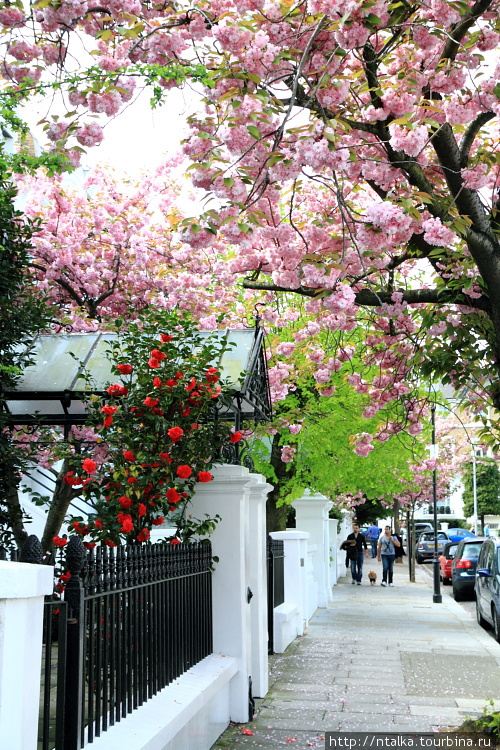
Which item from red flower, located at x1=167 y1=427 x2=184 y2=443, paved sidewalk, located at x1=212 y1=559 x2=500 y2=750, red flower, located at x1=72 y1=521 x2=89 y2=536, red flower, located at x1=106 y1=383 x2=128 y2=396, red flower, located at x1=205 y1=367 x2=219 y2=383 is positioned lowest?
paved sidewalk, located at x1=212 y1=559 x2=500 y2=750

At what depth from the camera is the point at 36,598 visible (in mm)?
3324

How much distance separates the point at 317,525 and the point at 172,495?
12.9 metres

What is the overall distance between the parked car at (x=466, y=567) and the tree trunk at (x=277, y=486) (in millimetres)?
5811

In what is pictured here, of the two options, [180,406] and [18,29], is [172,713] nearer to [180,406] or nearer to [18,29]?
[180,406]

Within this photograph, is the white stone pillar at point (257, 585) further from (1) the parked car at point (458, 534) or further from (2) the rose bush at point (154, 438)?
(1) the parked car at point (458, 534)

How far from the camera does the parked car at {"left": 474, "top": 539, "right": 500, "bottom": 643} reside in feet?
44.7

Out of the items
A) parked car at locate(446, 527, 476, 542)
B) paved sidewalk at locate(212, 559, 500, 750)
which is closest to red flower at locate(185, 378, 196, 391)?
paved sidewalk at locate(212, 559, 500, 750)

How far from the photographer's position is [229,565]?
7.88 meters

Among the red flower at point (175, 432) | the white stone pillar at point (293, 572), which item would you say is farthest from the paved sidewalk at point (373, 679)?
the red flower at point (175, 432)

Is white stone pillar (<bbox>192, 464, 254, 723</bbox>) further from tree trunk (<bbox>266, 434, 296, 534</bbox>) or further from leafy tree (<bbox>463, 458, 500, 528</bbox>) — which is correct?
leafy tree (<bbox>463, 458, 500, 528</bbox>)

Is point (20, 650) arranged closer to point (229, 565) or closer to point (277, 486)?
point (229, 565)

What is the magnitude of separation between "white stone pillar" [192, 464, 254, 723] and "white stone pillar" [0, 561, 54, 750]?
450 centimetres

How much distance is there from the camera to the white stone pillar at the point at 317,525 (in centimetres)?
1911

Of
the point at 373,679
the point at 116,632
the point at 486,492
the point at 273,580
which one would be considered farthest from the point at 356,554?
the point at 486,492
